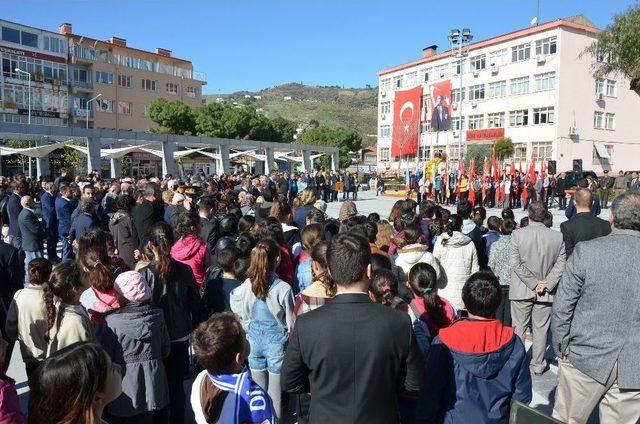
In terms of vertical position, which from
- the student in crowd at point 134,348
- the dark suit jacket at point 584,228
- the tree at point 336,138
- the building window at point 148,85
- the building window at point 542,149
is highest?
the building window at point 148,85

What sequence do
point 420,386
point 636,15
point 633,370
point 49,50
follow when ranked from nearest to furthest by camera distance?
point 420,386
point 633,370
point 636,15
point 49,50

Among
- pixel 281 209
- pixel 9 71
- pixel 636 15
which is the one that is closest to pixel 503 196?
pixel 636 15

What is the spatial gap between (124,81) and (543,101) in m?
46.9

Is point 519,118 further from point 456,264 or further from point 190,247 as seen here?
point 190,247

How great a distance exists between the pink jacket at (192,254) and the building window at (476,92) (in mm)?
54487

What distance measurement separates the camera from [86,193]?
9000mm

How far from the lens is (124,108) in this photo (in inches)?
2542

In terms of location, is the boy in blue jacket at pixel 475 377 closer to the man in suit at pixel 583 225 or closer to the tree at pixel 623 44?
the man in suit at pixel 583 225

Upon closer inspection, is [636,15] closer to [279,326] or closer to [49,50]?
[279,326]

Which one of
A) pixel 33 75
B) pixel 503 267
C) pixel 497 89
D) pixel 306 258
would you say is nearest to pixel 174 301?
pixel 306 258

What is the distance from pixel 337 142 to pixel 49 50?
→ 37.9 meters

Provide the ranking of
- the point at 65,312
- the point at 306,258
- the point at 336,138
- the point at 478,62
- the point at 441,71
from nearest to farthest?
the point at 65,312 < the point at 306,258 < the point at 478,62 < the point at 441,71 < the point at 336,138

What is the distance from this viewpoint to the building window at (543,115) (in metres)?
47.7

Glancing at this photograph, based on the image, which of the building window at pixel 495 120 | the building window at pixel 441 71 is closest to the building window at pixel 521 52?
the building window at pixel 495 120
